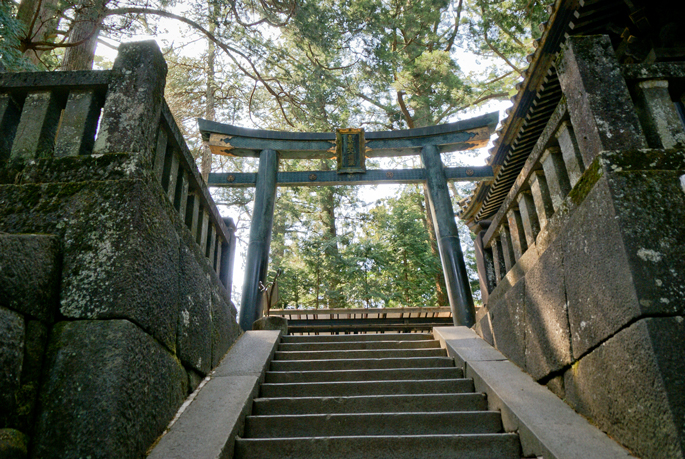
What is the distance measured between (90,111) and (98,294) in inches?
52.1

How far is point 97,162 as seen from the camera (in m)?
2.76

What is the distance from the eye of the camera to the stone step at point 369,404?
3455 millimetres

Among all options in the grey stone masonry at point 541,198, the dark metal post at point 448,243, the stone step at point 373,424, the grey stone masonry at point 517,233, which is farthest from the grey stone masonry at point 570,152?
the dark metal post at point 448,243

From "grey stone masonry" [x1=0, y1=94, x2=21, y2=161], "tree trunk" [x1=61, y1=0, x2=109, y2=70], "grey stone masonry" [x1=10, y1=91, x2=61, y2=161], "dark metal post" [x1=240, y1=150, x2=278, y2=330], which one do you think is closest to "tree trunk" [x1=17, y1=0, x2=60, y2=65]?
"tree trunk" [x1=61, y1=0, x2=109, y2=70]

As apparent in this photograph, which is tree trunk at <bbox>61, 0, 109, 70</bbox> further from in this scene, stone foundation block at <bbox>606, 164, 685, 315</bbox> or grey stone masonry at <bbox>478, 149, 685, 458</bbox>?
stone foundation block at <bbox>606, 164, 685, 315</bbox>

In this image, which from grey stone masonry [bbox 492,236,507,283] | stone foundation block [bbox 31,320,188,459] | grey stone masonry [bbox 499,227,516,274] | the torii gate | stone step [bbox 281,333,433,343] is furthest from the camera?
the torii gate

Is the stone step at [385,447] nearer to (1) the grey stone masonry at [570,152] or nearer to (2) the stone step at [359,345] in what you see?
(1) the grey stone masonry at [570,152]

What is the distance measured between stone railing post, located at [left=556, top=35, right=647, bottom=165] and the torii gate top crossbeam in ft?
18.9

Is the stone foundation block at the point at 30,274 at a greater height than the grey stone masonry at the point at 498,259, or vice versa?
the grey stone masonry at the point at 498,259

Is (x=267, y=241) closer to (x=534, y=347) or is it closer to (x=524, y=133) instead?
(x=524, y=133)

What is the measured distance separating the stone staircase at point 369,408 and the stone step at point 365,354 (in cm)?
1

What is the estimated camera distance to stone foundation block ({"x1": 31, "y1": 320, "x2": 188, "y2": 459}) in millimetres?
2033

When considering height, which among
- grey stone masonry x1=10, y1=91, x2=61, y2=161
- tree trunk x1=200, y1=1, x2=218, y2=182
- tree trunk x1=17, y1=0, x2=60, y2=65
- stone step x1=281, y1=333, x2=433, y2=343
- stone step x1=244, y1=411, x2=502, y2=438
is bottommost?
stone step x1=244, y1=411, x2=502, y2=438

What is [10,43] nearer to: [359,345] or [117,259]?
[117,259]
